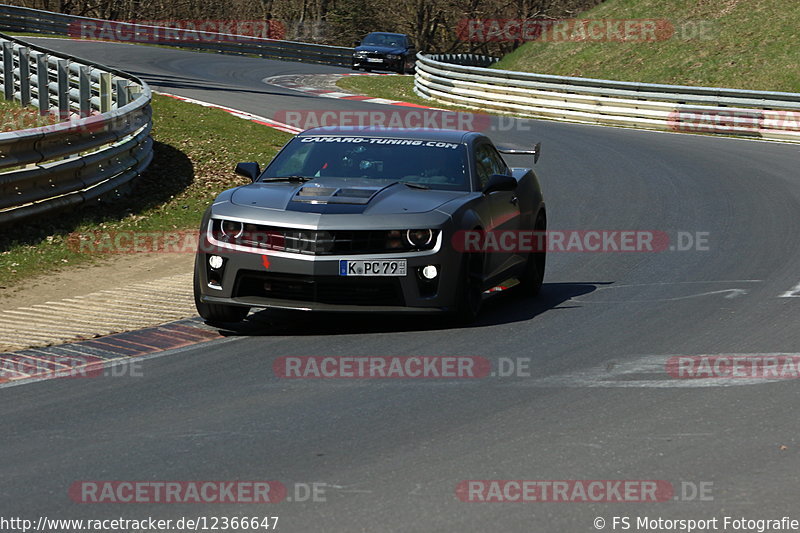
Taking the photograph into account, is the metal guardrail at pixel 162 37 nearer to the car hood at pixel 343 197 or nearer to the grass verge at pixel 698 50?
the grass verge at pixel 698 50

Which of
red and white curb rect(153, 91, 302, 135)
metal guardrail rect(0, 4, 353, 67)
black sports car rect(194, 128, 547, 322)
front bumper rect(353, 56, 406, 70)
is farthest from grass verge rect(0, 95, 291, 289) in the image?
metal guardrail rect(0, 4, 353, 67)

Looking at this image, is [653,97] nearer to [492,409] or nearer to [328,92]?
[328,92]

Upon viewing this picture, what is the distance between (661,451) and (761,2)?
3848cm

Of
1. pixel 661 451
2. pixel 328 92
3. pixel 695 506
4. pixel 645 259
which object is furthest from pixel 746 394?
pixel 328 92

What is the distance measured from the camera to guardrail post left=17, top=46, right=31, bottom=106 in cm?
2239

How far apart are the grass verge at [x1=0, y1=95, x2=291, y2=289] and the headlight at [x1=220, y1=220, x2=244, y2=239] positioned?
325 centimetres

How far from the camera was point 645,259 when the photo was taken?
1311 cm

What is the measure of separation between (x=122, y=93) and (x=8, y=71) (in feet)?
16.2

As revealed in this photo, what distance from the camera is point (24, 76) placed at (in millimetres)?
22484

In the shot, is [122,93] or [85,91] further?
[85,91]
